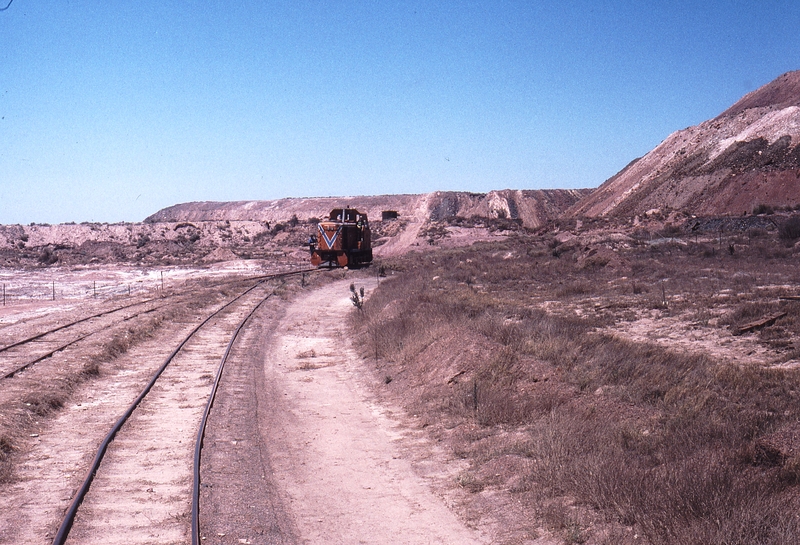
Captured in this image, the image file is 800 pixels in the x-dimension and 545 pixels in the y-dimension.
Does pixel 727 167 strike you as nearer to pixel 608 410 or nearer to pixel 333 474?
pixel 608 410

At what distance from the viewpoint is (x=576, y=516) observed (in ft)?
22.2

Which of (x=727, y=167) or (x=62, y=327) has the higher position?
(x=727, y=167)

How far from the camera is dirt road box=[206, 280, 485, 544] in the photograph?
7219mm

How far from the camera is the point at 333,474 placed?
9211mm

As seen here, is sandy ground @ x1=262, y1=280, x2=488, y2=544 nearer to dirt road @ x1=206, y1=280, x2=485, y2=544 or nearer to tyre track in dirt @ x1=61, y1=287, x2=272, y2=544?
dirt road @ x1=206, y1=280, x2=485, y2=544

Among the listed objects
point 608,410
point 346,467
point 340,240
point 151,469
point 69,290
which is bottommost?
point 346,467

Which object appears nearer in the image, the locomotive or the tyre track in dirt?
the tyre track in dirt

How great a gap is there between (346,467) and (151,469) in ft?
8.62

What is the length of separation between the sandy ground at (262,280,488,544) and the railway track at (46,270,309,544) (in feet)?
3.93

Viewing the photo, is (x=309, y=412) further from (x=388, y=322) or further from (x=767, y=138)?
(x=767, y=138)

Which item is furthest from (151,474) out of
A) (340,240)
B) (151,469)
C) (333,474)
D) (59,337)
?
(340,240)

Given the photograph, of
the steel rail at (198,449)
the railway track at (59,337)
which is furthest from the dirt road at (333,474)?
the railway track at (59,337)

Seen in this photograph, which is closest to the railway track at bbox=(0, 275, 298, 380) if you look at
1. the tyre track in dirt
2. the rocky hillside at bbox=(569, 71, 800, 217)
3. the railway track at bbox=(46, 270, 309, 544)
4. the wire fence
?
the railway track at bbox=(46, 270, 309, 544)

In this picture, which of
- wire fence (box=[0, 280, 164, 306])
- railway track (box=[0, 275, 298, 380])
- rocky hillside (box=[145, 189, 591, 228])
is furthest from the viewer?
rocky hillside (box=[145, 189, 591, 228])
